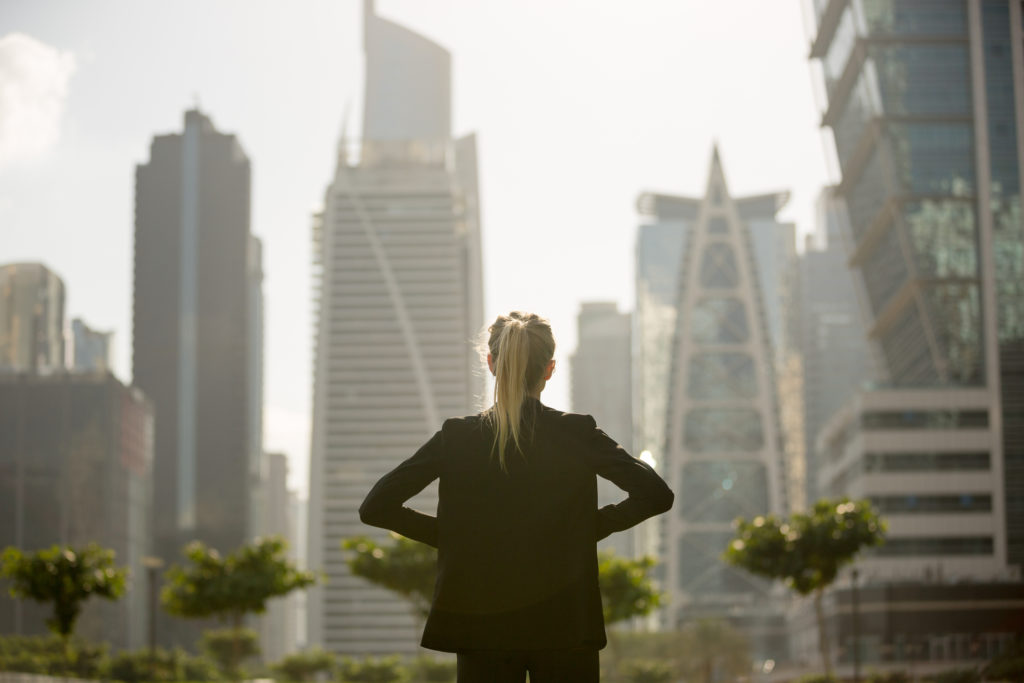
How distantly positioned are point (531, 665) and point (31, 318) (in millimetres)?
107322

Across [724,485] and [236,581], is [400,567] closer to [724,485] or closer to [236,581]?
[236,581]

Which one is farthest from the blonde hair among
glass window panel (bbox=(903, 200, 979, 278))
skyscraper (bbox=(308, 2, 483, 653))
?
skyscraper (bbox=(308, 2, 483, 653))

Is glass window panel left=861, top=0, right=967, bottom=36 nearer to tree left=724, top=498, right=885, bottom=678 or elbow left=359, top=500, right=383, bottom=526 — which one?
tree left=724, top=498, right=885, bottom=678

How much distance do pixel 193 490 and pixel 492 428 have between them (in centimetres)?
19923

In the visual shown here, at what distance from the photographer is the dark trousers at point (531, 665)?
14.0ft

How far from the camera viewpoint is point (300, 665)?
157 ft

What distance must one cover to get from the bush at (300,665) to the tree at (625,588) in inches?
432

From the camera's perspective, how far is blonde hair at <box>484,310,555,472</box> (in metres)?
4.45

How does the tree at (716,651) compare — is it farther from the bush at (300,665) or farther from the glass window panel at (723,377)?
the glass window panel at (723,377)

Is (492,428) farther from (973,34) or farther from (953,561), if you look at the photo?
(973,34)

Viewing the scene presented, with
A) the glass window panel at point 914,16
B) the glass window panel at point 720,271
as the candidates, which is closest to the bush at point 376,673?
the glass window panel at point 914,16

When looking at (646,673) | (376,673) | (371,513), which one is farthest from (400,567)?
(371,513)

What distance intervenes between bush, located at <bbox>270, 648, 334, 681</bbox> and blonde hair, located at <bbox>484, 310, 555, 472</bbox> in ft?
→ 147

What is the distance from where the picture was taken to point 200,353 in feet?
653
